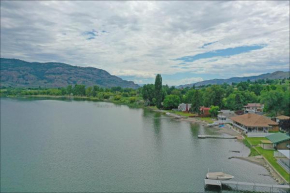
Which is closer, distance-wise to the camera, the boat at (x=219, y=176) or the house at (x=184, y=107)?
the boat at (x=219, y=176)

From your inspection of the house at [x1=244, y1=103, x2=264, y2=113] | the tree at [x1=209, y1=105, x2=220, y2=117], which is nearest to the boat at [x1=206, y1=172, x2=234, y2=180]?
the tree at [x1=209, y1=105, x2=220, y2=117]

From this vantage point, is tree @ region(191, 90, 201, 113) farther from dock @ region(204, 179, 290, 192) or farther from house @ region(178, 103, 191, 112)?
dock @ region(204, 179, 290, 192)

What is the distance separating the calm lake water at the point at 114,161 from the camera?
26.2 m

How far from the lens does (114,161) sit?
33.5 meters

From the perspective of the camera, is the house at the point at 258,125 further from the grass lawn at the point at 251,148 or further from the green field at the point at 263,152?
the grass lawn at the point at 251,148

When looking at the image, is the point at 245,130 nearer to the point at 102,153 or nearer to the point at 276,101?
the point at 276,101

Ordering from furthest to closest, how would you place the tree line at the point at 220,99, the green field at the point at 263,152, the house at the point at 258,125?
the tree line at the point at 220,99
the house at the point at 258,125
the green field at the point at 263,152

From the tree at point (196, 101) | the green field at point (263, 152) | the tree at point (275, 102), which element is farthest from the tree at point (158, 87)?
the green field at point (263, 152)

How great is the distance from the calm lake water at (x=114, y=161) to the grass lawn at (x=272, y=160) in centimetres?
155

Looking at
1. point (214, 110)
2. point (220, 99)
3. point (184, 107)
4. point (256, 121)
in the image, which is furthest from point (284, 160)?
point (184, 107)

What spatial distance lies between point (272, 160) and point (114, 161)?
71.8 ft

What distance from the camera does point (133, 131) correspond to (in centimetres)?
5475

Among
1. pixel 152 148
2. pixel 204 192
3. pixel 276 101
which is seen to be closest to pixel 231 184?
pixel 204 192

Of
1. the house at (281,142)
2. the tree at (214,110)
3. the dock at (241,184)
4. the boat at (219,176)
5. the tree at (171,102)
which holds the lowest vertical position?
the dock at (241,184)
